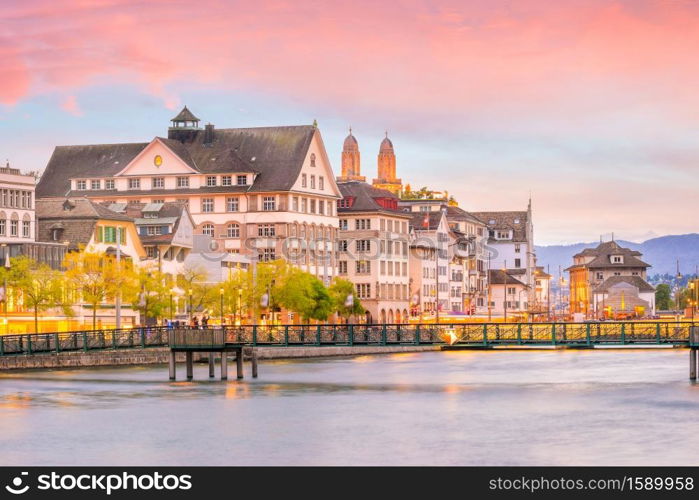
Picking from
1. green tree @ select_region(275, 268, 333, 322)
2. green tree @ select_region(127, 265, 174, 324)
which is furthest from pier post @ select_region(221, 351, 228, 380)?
green tree @ select_region(275, 268, 333, 322)

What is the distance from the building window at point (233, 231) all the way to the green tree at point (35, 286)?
56095 mm

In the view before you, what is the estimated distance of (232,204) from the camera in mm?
187375

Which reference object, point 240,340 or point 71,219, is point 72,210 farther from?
point 240,340

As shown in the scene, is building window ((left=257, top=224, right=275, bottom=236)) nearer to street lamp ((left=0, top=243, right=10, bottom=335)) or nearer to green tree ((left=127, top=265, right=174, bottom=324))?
green tree ((left=127, top=265, right=174, bottom=324))

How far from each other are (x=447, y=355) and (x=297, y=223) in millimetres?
40061

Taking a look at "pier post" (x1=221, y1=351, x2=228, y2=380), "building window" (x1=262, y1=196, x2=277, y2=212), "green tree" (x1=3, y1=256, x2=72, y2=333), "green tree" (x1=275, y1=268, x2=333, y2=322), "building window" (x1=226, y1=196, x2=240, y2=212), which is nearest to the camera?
"pier post" (x1=221, y1=351, x2=228, y2=380)

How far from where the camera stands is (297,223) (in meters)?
188

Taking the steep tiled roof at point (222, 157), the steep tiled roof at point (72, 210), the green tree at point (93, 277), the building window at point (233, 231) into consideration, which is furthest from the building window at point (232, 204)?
the green tree at point (93, 277)

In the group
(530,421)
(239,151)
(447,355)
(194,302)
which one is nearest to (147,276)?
(194,302)

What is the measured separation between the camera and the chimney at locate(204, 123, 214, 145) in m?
193

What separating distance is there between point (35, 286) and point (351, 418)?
54.4 m

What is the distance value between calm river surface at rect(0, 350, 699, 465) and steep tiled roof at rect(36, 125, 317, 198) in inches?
2878

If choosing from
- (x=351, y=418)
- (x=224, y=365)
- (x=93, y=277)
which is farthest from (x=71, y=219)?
(x=351, y=418)
